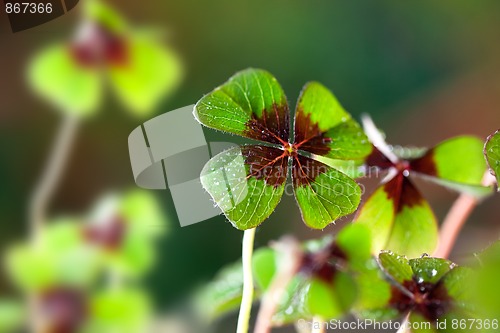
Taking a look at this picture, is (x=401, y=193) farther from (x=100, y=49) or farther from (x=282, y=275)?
(x=100, y=49)

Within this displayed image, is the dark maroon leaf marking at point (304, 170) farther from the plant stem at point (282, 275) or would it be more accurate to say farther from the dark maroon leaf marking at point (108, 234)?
the dark maroon leaf marking at point (108, 234)

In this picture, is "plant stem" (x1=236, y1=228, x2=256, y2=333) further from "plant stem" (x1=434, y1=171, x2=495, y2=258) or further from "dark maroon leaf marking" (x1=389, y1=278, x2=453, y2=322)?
"plant stem" (x1=434, y1=171, x2=495, y2=258)

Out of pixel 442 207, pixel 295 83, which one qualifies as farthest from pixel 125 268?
pixel 442 207

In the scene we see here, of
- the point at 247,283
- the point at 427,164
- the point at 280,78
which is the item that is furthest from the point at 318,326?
the point at 280,78

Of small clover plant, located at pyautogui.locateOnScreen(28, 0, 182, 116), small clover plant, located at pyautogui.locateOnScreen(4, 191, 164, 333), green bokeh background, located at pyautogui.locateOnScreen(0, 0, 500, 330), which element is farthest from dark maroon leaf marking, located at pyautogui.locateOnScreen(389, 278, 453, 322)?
A: green bokeh background, located at pyautogui.locateOnScreen(0, 0, 500, 330)

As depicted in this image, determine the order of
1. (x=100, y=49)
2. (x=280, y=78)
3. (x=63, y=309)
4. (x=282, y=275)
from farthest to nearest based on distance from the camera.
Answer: (x=280, y=78)
(x=100, y=49)
(x=63, y=309)
(x=282, y=275)
